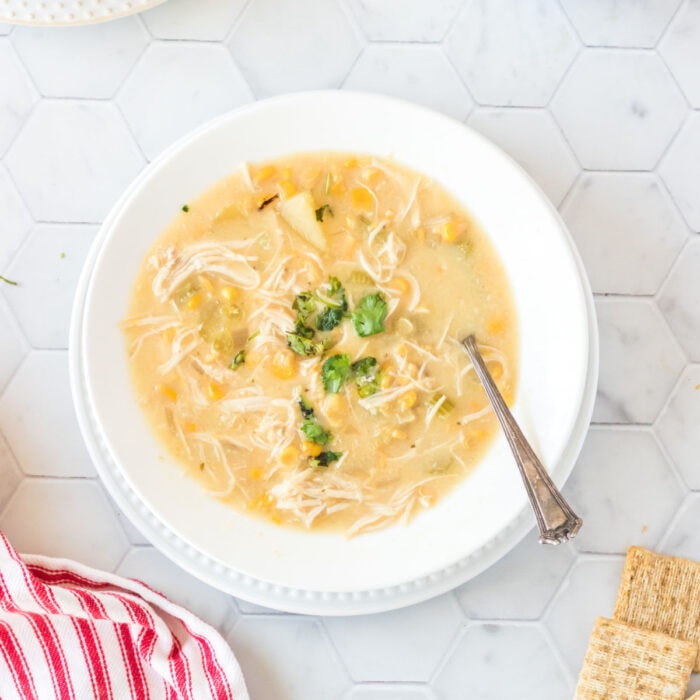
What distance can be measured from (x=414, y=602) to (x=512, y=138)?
1811 millimetres

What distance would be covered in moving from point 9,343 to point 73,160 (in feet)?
2.51

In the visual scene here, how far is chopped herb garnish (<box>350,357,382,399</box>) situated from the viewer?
293 centimetres

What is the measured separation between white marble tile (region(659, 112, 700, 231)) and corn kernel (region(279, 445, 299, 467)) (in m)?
1.77

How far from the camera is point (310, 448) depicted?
2934mm

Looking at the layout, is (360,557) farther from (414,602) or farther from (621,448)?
(621,448)

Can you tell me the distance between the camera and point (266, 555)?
2975mm

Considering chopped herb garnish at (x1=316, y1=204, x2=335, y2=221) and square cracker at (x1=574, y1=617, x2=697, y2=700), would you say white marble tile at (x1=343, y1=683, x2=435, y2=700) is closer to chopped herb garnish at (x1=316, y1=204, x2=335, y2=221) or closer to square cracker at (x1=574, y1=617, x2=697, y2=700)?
square cracker at (x1=574, y1=617, x2=697, y2=700)

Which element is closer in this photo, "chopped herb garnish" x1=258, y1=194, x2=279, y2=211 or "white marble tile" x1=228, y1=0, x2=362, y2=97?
"chopped herb garnish" x1=258, y1=194, x2=279, y2=211

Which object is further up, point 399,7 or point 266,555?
point 399,7

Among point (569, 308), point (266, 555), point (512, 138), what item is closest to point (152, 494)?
point (266, 555)

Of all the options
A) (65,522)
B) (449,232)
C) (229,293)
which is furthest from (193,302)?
(65,522)

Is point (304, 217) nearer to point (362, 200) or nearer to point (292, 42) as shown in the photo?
point (362, 200)

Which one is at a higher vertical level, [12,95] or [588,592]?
[12,95]

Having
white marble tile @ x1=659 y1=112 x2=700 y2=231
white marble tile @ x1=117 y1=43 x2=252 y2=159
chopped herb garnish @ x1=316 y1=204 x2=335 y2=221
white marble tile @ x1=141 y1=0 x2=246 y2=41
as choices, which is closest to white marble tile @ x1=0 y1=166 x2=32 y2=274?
white marble tile @ x1=117 y1=43 x2=252 y2=159
